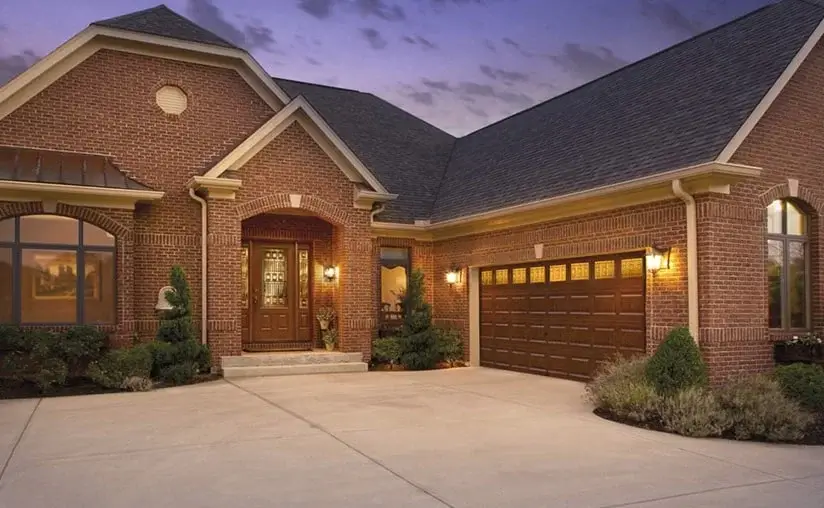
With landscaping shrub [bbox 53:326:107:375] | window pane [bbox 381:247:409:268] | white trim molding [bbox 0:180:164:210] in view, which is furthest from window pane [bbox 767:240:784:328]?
landscaping shrub [bbox 53:326:107:375]

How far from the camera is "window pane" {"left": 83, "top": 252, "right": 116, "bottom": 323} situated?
45.3 feet

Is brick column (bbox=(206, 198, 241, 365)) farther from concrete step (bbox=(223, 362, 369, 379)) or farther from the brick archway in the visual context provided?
concrete step (bbox=(223, 362, 369, 379))

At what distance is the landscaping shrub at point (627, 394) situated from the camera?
976 centimetres

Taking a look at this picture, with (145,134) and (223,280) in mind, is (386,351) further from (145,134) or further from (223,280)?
(145,134)

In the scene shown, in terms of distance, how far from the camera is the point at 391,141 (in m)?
21.3

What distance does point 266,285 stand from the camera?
17375 mm

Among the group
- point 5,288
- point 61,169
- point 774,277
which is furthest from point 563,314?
point 5,288

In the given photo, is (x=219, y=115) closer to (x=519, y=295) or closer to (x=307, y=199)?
(x=307, y=199)

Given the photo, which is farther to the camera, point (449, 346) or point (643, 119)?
point (449, 346)

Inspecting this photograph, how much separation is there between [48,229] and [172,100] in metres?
3.87

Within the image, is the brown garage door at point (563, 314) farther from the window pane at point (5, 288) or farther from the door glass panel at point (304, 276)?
the window pane at point (5, 288)

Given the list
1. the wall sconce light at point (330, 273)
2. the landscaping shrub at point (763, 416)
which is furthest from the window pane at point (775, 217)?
the wall sconce light at point (330, 273)

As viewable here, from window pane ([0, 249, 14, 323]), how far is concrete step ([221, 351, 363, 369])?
4019 millimetres

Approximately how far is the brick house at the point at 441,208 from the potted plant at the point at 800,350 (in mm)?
197
